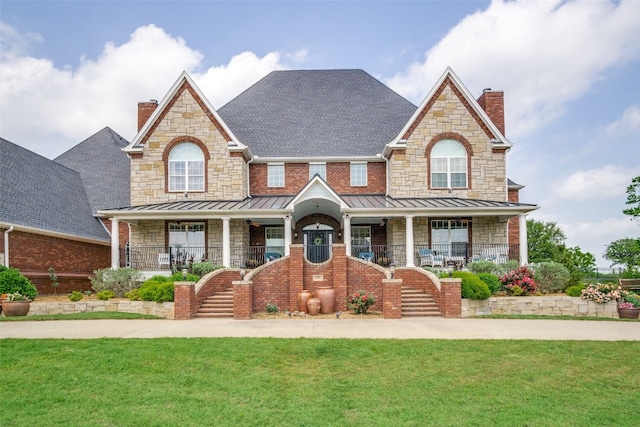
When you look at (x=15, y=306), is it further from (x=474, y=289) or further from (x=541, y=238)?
(x=541, y=238)

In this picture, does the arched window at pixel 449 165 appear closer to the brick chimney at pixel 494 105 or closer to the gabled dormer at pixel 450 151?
the gabled dormer at pixel 450 151

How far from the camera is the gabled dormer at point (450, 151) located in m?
23.7

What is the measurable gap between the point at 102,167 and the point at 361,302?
20.9 metres

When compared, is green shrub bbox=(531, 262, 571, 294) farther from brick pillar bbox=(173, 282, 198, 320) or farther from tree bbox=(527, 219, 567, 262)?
tree bbox=(527, 219, 567, 262)

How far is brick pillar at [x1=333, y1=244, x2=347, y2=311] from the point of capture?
16969 mm

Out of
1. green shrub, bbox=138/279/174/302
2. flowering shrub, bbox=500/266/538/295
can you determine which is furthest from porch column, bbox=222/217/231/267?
flowering shrub, bbox=500/266/538/295

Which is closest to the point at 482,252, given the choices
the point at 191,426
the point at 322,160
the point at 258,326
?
the point at 322,160

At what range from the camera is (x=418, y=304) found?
16391 millimetres

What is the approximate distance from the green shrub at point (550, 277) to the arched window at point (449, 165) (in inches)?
260

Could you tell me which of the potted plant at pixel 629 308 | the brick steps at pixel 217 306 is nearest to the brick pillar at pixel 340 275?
the brick steps at pixel 217 306

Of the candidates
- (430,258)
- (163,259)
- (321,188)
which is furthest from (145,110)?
(430,258)

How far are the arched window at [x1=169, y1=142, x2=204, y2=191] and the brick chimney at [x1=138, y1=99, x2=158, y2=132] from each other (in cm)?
303

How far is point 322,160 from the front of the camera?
2489cm

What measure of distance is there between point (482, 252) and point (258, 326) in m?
13.2
